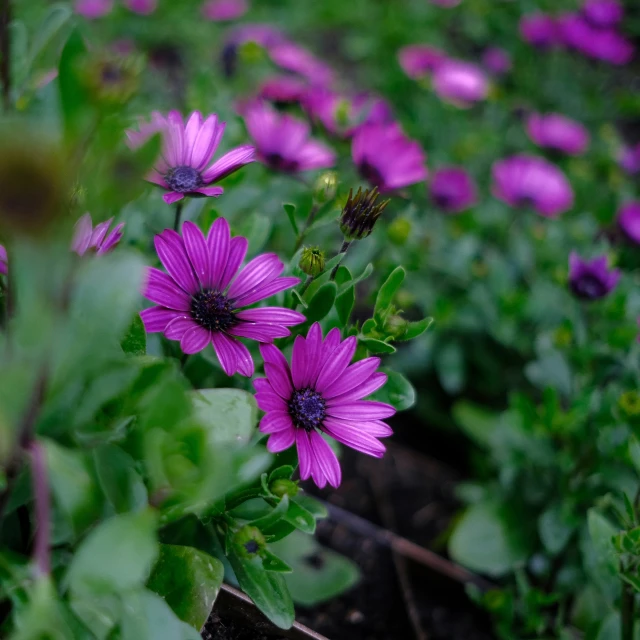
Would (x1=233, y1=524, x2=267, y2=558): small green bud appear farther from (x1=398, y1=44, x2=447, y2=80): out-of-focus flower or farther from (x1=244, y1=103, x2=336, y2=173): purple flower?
(x1=398, y1=44, x2=447, y2=80): out-of-focus flower

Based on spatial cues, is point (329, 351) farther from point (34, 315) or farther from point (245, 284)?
point (34, 315)

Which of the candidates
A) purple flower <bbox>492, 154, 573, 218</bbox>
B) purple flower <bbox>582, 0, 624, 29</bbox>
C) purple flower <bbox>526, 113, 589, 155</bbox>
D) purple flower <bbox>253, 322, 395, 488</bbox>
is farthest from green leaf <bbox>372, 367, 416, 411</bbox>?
purple flower <bbox>582, 0, 624, 29</bbox>

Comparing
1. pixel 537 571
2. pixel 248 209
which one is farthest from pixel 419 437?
pixel 248 209

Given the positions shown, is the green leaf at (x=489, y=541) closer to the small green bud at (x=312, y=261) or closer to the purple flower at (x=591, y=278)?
→ the purple flower at (x=591, y=278)

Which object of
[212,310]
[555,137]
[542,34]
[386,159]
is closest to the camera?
[212,310]

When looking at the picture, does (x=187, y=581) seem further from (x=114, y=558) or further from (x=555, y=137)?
(x=555, y=137)

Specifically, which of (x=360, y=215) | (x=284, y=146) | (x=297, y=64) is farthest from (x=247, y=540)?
(x=297, y=64)

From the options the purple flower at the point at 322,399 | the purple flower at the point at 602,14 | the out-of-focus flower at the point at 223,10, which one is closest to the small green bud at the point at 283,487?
the purple flower at the point at 322,399
